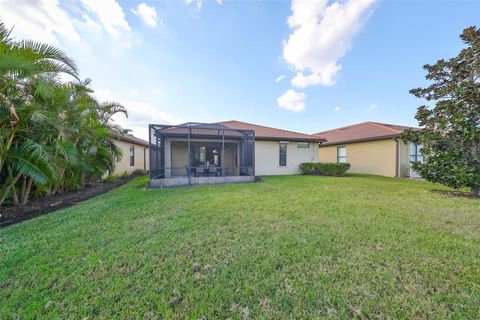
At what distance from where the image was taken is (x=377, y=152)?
14.2m

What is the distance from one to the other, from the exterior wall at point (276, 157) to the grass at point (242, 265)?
346 inches

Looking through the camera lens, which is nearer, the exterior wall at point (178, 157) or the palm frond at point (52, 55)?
the palm frond at point (52, 55)

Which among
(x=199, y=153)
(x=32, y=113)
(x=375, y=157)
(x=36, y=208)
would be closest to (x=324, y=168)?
(x=375, y=157)

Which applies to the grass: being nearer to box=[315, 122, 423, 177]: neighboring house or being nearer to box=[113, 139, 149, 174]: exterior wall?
box=[315, 122, 423, 177]: neighboring house

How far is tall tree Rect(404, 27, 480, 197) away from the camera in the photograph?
6809 mm

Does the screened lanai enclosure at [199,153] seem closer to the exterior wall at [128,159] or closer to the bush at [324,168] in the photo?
the exterior wall at [128,159]

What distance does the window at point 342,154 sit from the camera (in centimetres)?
1672

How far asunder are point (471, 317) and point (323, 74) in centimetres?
1529

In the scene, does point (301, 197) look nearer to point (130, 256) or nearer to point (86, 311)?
point (130, 256)

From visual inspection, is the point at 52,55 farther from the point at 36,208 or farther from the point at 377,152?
the point at 377,152

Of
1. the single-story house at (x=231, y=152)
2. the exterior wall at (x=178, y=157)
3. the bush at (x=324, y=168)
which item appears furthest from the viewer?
the bush at (x=324, y=168)

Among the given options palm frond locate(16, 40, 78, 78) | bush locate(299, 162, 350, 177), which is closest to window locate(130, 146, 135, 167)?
palm frond locate(16, 40, 78, 78)

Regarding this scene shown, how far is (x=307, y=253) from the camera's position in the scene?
302cm

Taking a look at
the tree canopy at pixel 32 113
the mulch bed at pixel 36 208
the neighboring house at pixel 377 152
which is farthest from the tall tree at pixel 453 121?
the mulch bed at pixel 36 208
